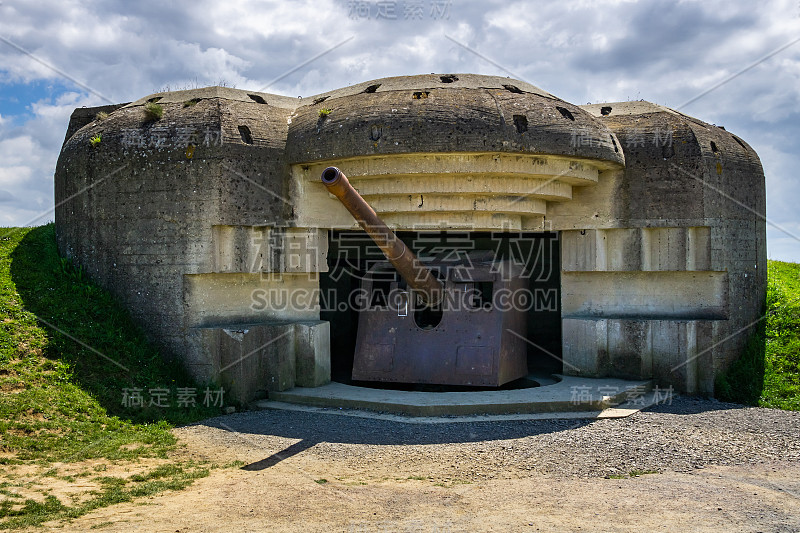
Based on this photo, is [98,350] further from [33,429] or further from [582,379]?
[582,379]

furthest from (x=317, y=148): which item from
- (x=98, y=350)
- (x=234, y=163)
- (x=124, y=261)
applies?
(x=98, y=350)

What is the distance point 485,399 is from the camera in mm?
7754

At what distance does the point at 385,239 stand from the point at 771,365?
212 inches

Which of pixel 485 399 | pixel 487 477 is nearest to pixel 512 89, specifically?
→ pixel 485 399

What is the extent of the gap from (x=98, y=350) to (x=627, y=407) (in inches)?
234

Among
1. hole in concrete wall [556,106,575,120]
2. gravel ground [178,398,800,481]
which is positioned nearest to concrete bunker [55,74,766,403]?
hole in concrete wall [556,106,575,120]

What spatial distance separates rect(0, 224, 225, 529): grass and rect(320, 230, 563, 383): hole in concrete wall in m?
4.13

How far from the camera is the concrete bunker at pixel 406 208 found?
27.5 feet

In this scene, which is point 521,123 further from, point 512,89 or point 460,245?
point 460,245

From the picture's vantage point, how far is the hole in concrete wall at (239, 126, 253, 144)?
8688 mm

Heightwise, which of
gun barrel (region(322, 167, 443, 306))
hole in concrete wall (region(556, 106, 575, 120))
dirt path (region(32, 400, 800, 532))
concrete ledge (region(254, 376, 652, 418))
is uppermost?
hole in concrete wall (region(556, 106, 575, 120))

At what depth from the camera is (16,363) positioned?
23.8 feet
